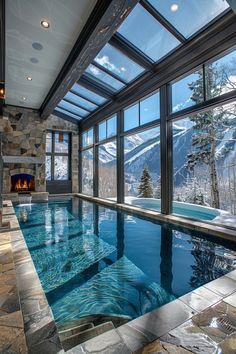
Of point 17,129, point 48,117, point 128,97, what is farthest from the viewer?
point 48,117

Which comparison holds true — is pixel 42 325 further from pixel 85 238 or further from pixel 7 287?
pixel 85 238

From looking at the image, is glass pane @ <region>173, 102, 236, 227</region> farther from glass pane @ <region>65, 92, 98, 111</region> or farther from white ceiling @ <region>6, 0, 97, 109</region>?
glass pane @ <region>65, 92, 98, 111</region>

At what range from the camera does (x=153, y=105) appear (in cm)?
576

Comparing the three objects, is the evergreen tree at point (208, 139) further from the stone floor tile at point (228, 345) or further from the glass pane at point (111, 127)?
the stone floor tile at point (228, 345)

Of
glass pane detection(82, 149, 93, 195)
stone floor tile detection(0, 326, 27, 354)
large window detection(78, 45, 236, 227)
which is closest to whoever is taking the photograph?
stone floor tile detection(0, 326, 27, 354)

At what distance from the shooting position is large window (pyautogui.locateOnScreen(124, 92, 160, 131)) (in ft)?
18.5

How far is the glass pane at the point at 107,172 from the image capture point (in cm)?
845

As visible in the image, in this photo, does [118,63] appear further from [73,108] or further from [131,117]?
[73,108]

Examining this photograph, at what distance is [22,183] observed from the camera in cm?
959

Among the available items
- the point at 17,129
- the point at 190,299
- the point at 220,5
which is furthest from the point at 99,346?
the point at 17,129

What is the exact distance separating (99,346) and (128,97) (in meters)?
6.38

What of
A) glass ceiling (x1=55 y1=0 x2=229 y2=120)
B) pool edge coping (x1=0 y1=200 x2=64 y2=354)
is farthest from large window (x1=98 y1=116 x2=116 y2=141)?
pool edge coping (x1=0 y1=200 x2=64 y2=354)

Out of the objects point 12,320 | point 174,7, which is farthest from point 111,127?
point 12,320

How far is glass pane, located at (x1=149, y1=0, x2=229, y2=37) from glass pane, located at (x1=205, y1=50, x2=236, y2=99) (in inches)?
31.0
